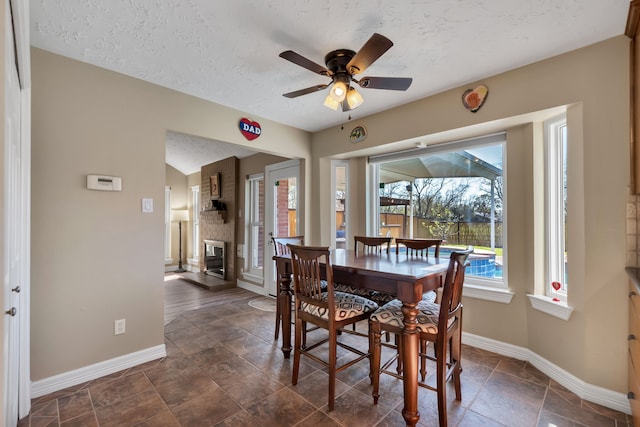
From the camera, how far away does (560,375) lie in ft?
6.97

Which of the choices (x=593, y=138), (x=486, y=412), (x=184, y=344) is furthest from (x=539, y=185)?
(x=184, y=344)

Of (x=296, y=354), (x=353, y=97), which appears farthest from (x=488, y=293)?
(x=353, y=97)

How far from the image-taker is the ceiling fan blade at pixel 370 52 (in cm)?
155

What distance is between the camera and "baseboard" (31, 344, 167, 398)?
79.0 inches

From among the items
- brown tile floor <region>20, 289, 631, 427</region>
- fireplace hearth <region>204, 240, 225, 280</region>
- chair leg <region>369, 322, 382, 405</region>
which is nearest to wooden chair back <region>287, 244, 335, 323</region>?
chair leg <region>369, 322, 382, 405</region>

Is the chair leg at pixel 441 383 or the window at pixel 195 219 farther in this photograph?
the window at pixel 195 219

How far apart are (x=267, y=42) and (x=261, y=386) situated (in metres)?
2.44

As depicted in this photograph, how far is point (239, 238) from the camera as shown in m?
5.19

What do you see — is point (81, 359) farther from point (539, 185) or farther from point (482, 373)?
point (539, 185)

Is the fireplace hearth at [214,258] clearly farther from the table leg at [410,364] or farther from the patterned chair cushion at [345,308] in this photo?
the table leg at [410,364]

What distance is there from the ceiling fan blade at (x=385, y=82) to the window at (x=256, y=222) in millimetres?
3109

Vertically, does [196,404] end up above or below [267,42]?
below

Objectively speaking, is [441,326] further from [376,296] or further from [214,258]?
[214,258]

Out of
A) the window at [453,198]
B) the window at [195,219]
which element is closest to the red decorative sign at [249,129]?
the window at [453,198]
